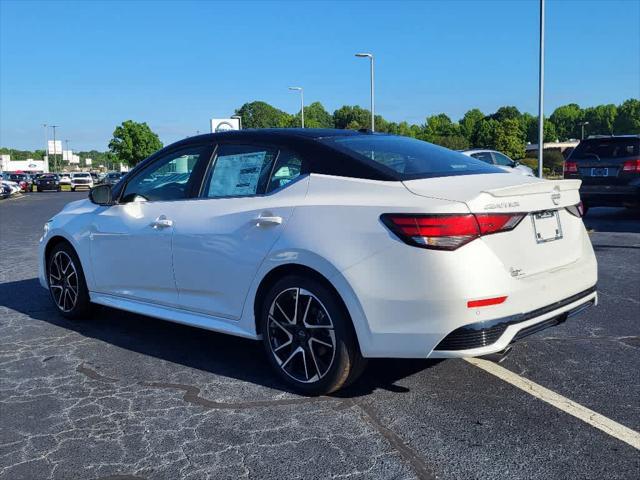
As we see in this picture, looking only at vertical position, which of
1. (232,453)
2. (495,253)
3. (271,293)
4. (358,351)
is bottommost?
(232,453)

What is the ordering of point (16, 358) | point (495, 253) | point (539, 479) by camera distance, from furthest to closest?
1. point (16, 358)
2. point (495, 253)
3. point (539, 479)

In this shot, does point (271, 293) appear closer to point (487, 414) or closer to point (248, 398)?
point (248, 398)

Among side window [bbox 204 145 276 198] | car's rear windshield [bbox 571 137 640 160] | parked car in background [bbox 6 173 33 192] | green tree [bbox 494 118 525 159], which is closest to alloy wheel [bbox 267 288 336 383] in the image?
side window [bbox 204 145 276 198]

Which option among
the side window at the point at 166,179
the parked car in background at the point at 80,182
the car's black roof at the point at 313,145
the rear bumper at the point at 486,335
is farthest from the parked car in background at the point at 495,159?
the parked car in background at the point at 80,182

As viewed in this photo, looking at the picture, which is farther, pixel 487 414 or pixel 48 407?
pixel 48 407

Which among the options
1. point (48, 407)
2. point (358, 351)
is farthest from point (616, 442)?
point (48, 407)

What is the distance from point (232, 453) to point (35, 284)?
17.7 ft

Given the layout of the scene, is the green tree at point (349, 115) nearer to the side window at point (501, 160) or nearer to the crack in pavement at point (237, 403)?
the side window at point (501, 160)

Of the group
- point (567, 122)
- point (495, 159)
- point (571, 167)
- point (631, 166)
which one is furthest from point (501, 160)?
point (567, 122)

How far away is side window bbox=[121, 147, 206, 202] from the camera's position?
4539 millimetres

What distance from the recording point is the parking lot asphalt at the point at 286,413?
2846 mm

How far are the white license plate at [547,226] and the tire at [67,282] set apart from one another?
3.80 metres

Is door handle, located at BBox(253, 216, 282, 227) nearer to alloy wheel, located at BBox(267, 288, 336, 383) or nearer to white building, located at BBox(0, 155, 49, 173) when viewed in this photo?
alloy wheel, located at BBox(267, 288, 336, 383)

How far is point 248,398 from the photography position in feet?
12.0
